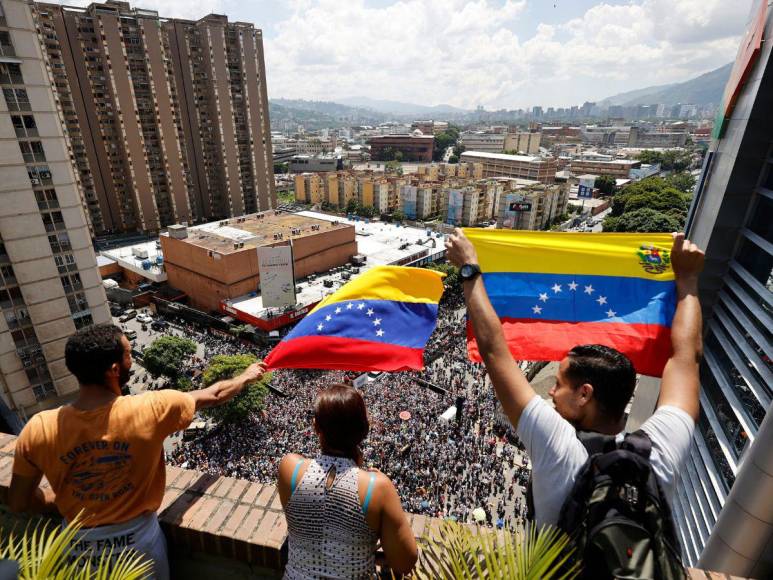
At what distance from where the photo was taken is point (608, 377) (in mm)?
2180

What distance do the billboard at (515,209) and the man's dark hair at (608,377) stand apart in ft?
158

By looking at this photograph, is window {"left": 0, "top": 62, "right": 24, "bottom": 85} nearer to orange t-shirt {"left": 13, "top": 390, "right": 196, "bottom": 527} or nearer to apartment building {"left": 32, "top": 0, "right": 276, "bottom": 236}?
orange t-shirt {"left": 13, "top": 390, "right": 196, "bottom": 527}

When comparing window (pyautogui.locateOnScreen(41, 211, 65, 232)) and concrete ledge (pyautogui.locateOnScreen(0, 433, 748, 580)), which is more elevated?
concrete ledge (pyautogui.locateOnScreen(0, 433, 748, 580))

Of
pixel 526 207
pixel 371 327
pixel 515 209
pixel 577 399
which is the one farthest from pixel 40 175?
pixel 526 207

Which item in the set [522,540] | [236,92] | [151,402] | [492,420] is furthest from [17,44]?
[236,92]

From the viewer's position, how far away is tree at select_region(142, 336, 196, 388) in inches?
870

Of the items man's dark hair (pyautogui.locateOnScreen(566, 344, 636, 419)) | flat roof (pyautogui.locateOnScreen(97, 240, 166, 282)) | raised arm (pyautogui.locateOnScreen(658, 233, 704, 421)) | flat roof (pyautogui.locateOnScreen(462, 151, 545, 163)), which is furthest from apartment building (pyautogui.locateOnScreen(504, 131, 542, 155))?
man's dark hair (pyautogui.locateOnScreen(566, 344, 636, 419))

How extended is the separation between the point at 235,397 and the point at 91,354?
1726 centimetres

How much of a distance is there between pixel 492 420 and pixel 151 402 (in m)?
17.9

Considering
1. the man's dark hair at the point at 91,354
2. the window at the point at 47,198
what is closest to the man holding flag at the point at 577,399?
the man's dark hair at the point at 91,354

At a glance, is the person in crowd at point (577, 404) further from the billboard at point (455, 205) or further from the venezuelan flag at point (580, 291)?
the billboard at point (455, 205)

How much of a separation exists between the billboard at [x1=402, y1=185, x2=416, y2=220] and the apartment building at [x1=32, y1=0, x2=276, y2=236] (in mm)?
17921

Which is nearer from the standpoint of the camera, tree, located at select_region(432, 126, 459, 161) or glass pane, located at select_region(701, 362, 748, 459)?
glass pane, located at select_region(701, 362, 748, 459)

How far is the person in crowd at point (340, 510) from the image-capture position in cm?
209
